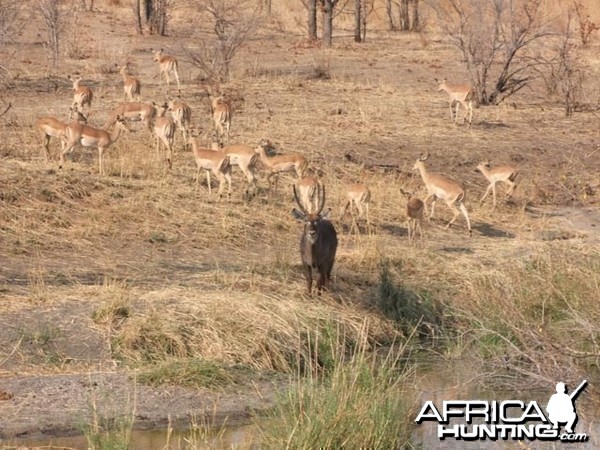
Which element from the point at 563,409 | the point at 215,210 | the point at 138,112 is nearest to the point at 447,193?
the point at 215,210

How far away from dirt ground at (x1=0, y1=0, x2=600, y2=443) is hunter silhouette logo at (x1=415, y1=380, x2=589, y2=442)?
1.28 m

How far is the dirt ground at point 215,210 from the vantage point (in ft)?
30.0

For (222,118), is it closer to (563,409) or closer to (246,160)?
(246,160)

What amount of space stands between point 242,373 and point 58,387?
1378 millimetres

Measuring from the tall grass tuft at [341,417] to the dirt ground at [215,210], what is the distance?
1.15 meters

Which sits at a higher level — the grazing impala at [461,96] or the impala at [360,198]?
the grazing impala at [461,96]

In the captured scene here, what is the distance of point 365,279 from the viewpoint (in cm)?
1221

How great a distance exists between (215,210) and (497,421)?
Answer: 6.89 meters

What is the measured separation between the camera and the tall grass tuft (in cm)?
692

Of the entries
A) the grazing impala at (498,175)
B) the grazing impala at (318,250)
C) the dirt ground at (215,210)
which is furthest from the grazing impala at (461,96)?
the grazing impala at (318,250)

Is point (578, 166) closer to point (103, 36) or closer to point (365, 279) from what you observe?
point (365, 279)

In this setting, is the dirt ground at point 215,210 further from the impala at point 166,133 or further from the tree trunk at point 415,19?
the tree trunk at point 415,19

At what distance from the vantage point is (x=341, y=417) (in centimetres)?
697

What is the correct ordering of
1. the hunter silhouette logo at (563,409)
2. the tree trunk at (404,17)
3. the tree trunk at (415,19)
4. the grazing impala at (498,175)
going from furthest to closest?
the tree trunk at (404,17) → the tree trunk at (415,19) → the grazing impala at (498,175) → the hunter silhouette logo at (563,409)
